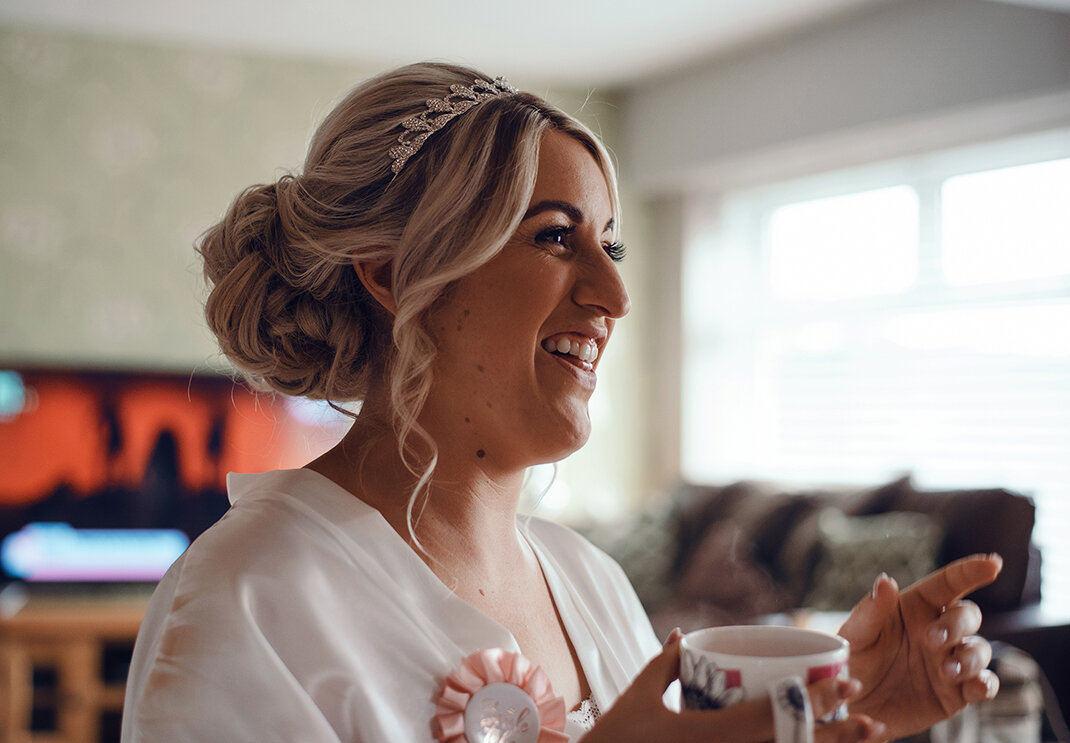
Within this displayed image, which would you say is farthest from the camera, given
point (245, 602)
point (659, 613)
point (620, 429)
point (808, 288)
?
point (620, 429)

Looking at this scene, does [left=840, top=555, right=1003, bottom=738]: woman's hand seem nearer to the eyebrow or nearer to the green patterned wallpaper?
the eyebrow

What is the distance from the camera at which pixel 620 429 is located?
6129mm

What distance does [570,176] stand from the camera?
3.73ft

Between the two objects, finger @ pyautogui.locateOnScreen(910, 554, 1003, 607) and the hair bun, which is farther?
the hair bun

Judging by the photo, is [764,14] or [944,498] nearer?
[944,498]

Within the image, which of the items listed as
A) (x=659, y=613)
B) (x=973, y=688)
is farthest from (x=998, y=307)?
(x=973, y=688)

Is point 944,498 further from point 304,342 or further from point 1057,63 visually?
point 304,342

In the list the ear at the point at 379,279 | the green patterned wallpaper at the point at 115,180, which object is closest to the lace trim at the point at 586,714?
the ear at the point at 379,279

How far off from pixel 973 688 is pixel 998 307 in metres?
4.03

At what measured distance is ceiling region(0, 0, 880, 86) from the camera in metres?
4.50

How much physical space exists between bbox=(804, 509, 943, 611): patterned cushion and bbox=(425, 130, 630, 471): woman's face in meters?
2.80

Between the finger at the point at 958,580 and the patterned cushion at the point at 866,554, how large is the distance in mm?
2753

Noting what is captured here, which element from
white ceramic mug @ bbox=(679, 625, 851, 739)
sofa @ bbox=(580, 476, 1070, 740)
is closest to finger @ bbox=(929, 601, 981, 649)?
white ceramic mug @ bbox=(679, 625, 851, 739)

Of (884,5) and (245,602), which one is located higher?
(884,5)
